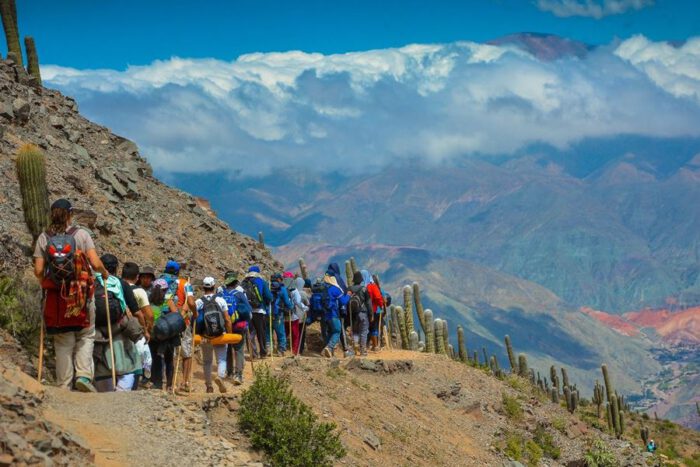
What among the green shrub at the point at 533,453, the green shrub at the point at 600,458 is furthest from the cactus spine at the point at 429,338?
the green shrub at the point at 533,453

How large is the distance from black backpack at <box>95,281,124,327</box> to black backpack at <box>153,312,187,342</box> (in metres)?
1.28

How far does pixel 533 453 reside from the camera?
2483cm

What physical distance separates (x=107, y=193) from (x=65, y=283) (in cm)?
1921

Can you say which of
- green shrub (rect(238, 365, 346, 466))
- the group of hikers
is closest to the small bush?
the group of hikers

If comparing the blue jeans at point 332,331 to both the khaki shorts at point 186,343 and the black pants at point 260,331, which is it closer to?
the black pants at point 260,331

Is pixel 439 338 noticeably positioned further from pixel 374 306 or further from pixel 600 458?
pixel 374 306

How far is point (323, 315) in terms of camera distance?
2472cm

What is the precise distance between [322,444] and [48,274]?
4773 mm

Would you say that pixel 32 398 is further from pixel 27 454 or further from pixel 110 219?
pixel 110 219

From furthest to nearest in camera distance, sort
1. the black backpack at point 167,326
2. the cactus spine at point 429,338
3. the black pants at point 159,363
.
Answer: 1. the cactus spine at point 429,338
2. the black pants at point 159,363
3. the black backpack at point 167,326

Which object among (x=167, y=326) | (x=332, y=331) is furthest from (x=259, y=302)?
(x=167, y=326)

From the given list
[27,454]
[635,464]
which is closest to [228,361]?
[27,454]

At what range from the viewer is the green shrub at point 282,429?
568 inches

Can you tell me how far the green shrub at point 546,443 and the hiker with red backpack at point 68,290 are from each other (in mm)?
15575
